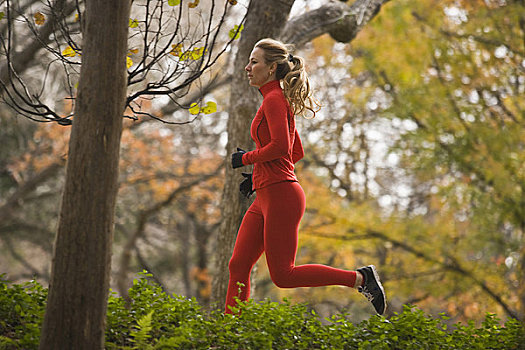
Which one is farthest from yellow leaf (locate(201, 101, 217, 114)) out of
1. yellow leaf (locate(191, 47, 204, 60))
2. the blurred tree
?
the blurred tree

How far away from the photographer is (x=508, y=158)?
29.7 ft

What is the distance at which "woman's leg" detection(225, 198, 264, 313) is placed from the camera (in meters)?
3.67

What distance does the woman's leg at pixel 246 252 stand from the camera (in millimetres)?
3666

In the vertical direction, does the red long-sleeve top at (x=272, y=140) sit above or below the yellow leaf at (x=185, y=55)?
below

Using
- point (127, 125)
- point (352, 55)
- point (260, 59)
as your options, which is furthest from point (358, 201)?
point (260, 59)

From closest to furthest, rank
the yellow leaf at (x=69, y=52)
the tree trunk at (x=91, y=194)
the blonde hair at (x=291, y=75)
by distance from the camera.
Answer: the tree trunk at (x=91, y=194)
the yellow leaf at (x=69, y=52)
the blonde hair at (x=291, y=75)

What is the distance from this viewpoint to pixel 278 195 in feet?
11.5

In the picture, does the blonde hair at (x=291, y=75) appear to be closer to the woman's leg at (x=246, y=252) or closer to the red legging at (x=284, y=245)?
the red legging at (x=284, y=245)

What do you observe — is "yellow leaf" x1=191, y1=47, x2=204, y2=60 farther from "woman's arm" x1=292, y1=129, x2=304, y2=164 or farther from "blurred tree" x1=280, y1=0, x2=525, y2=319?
"blurred tree" x1=280, y1=0, x2=525, y2=319

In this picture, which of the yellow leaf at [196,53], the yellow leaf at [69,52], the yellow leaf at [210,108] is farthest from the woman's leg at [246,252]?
the yellow leaf at [69,52]

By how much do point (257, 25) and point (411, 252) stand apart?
21.0ft

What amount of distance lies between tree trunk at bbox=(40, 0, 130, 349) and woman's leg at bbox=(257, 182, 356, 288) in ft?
3.81

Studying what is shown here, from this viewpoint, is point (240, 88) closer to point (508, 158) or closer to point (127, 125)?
point (508, 158)

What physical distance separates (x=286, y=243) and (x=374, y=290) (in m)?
0.68
